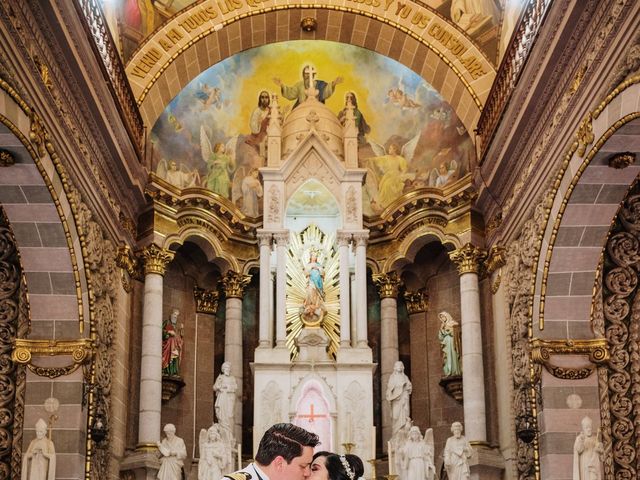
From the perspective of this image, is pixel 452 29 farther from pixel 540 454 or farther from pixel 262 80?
pixel 540 454

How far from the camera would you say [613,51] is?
1316 cm

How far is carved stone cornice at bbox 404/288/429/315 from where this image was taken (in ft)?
70.5

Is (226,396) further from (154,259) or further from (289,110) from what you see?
(289,110)

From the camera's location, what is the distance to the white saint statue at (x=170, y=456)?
1778 centimetres

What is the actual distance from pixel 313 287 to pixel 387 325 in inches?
73.5

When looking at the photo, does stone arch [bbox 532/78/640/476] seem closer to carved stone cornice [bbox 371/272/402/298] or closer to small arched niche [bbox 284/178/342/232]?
carved stone cornice [bbox 371/272/402/298]

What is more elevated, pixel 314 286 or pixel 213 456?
pixel 314 286

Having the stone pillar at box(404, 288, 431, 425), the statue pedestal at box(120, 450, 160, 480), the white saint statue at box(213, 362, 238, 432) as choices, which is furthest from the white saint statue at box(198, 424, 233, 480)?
the stone pillar at box(404, 288, 431, 425)

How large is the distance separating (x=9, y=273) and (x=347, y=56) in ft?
30.4

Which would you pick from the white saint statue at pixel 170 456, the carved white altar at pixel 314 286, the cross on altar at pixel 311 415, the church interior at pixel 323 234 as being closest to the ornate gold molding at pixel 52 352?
the church interior at pixel 323 234

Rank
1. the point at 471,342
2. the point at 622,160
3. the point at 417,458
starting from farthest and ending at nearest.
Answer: the point at 471,342
the point at 417,458
the point at 622,160

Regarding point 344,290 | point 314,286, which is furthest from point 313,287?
point 344,290

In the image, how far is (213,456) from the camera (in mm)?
17812

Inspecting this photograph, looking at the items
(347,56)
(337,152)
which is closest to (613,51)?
(337,152)
